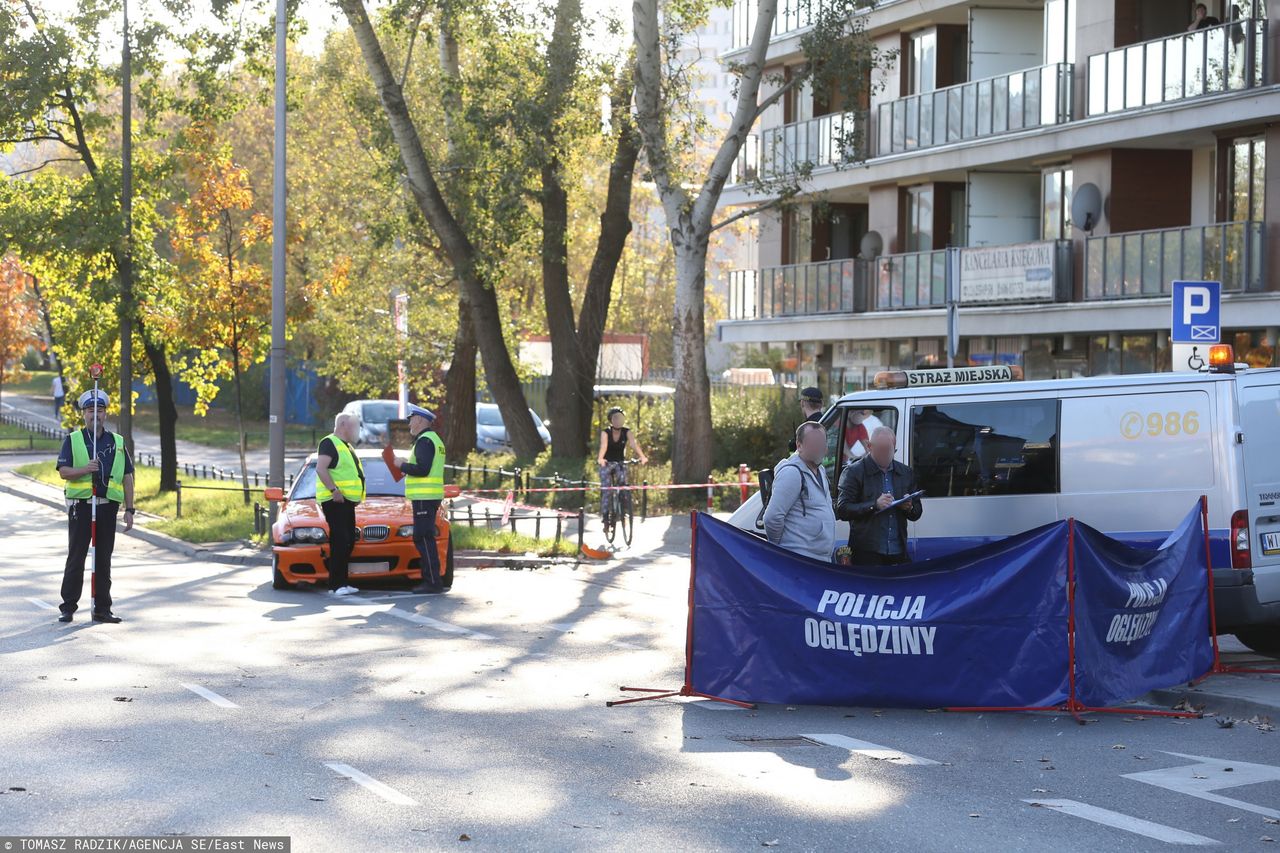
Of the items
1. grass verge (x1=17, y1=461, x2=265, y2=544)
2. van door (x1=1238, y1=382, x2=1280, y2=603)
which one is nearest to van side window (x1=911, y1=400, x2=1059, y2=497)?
van door (x1=1238, y1=382, x2=1280, y2=603)

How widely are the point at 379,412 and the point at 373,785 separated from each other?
38.3 m

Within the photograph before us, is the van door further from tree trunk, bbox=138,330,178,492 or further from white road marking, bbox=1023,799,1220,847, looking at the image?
tree trunk, bbox=138,330,178,492

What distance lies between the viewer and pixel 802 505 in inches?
427

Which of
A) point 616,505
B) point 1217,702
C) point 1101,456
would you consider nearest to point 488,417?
point 616,505

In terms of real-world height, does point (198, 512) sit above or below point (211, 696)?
above

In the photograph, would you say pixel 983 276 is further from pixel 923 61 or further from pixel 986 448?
pixel 986 448

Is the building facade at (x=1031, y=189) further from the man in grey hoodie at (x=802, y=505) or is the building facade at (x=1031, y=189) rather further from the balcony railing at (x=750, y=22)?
the man in grey hoodie at (x=802, y=505)

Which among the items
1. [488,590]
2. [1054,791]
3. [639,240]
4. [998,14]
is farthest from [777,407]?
[639,240]

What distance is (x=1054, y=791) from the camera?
26.1 feet

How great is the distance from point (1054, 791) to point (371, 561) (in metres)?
9.76

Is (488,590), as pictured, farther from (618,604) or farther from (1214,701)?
(1214,701)

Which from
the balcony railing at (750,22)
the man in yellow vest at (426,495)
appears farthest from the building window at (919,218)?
the man in yellow vest at (426,495)

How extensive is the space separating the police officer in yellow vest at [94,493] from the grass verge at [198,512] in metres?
7.86

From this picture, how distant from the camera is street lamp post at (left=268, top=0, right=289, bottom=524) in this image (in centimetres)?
2259
